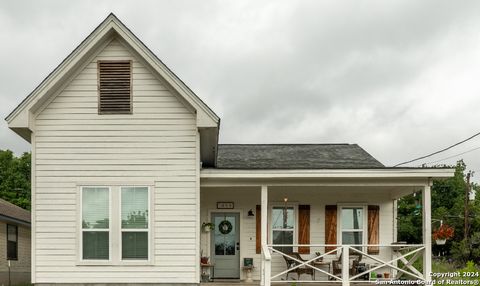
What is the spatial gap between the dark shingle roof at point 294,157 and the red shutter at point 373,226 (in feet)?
5.33

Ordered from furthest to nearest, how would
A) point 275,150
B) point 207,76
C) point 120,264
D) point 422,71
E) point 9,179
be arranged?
point 9,179
point 422,71
point 207,76
point 275,150
point 120,264

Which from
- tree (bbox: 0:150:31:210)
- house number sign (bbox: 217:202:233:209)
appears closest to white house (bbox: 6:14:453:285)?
house number sign (bbox: 217:202:233:209)

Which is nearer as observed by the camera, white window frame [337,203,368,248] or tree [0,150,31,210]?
white window frame [337,203,368,248]

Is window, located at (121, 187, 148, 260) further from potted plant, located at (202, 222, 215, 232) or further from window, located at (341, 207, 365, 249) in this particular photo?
window, located at (341, 207, 365, 249)

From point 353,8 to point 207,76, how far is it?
10997 mm

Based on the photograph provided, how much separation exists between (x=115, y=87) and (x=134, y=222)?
328 cm

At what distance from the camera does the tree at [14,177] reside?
1847 inches

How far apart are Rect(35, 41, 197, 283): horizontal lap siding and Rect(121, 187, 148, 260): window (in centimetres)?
23

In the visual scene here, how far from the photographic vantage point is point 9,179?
158 ft

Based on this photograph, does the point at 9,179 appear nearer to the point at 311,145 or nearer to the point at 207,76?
the point at 207,76

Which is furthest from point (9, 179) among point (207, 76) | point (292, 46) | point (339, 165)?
point (339, 165)

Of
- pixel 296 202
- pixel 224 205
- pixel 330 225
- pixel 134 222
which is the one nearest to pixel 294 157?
pixel 296 202

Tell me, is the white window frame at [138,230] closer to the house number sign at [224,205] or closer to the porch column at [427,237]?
the house number sign at [224,205]

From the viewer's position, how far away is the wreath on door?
16.6m
